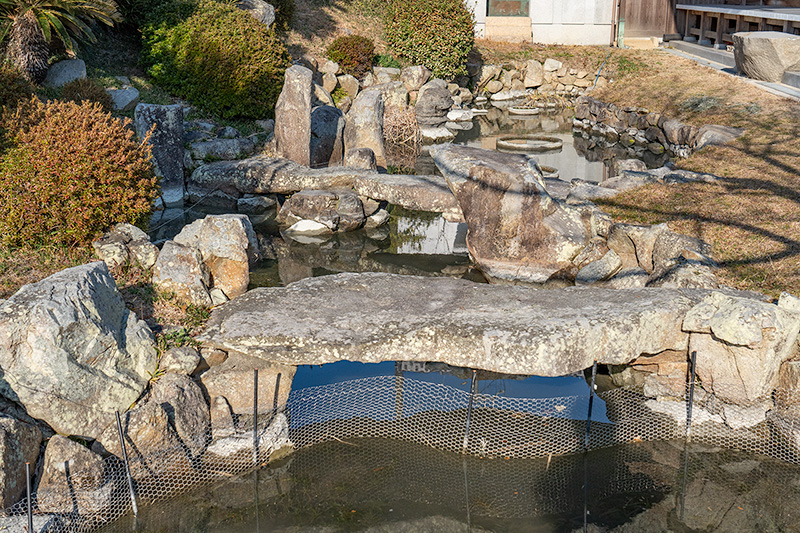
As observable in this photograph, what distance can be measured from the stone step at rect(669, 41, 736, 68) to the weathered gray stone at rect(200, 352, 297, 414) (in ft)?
66.6

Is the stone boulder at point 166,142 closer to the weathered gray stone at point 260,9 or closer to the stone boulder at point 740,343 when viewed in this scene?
the weathered gray stone at point 260,9

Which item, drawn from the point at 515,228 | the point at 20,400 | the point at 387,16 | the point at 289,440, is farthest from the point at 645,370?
the point at 387,16

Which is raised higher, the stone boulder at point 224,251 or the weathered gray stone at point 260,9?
the weathered gray stone at point 260,9

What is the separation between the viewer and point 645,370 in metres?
8.59

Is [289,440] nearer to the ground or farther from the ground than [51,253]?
nearer to the ground

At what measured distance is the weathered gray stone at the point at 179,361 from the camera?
7727 millimetres

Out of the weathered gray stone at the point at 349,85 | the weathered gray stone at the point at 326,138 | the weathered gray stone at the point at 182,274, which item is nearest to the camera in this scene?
the weathered gray stone at the point at 182,274

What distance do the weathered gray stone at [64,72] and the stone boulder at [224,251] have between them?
8491 millimetres

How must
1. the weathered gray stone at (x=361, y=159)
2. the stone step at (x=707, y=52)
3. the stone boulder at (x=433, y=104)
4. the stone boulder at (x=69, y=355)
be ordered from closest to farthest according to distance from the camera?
the stone boulder at (x=69, y=355), the weathered gray stone at (x=361, y=159), the stone boulder at (x=433, y=104), the stone step at (x=707, y=52)

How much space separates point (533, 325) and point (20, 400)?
17.1 ft

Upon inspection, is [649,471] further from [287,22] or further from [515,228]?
[287,22]

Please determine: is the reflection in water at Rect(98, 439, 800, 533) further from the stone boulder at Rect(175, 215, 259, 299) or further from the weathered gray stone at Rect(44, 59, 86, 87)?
the weathered gray stone at Rect(44, 59, 86, 87)

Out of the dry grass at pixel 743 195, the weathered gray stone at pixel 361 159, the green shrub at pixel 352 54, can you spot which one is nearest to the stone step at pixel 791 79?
the dry grass at pixel 743 195

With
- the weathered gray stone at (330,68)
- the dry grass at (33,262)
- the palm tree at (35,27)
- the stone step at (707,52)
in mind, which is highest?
the palm tree at (35,27)
